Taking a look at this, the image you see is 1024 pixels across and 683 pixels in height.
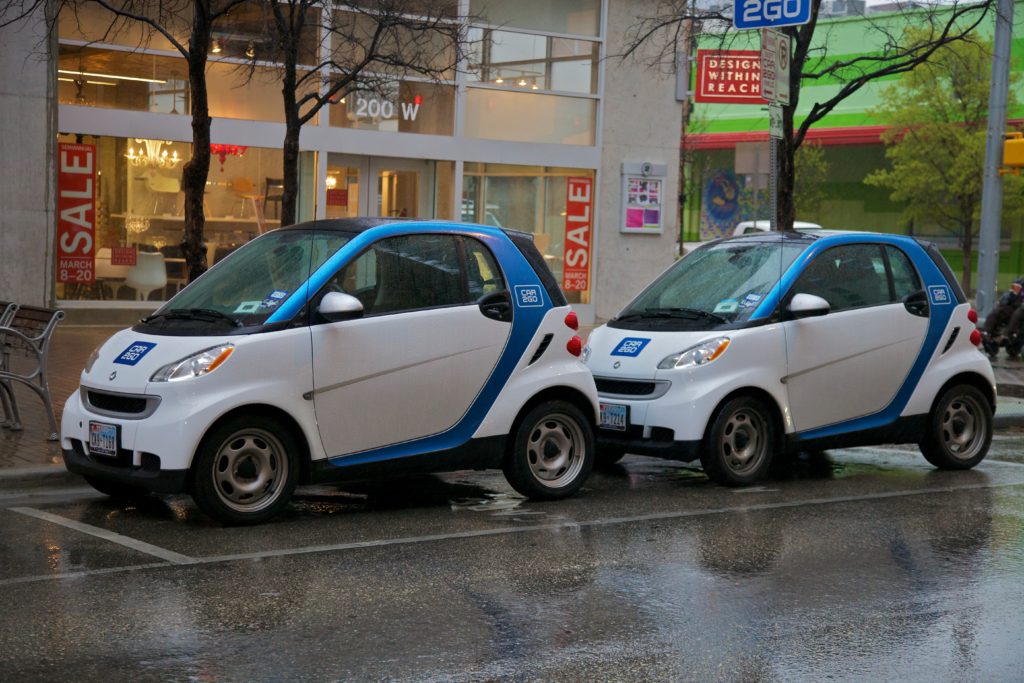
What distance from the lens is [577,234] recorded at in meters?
23.2

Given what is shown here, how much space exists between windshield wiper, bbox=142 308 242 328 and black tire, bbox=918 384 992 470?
17.8 feet

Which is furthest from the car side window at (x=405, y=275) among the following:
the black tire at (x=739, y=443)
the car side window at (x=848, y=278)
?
the car side window at (x=848, y=278)

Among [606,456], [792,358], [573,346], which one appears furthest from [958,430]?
[573,346]

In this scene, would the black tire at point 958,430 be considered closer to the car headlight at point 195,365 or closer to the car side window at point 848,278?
the car side window at point 848,278

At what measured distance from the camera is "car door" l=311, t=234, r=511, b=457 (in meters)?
7.93

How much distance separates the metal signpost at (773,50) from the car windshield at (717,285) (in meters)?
2.51

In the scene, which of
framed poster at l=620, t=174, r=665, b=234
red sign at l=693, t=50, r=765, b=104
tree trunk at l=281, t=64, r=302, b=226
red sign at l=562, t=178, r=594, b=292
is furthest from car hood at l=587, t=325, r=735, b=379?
red sign at l=693, t=50, r=765, b=104

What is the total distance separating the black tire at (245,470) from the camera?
751 centimetres

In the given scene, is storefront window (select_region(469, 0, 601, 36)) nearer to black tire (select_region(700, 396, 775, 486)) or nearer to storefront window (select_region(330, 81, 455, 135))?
storefront window (select_region(330, 81, 455, 135))

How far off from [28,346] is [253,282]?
3.08 meters

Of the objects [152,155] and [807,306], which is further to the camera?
[152,155]

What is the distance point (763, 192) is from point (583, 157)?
2836 centimetres

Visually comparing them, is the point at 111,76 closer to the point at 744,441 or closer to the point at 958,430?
the point at 744,441

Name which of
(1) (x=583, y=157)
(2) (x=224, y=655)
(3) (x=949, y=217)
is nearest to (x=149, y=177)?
(1) (x=583, y=157)
